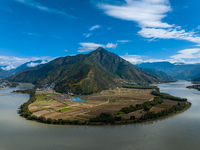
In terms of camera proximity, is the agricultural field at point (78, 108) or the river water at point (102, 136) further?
the agricultural field at point (78, 108)

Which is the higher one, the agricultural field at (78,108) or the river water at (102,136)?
the agricultural field at (78,108)

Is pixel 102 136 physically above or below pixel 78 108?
below

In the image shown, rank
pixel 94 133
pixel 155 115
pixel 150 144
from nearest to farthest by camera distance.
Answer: pixel 150 144, pixel 94 133, pixel 155 115

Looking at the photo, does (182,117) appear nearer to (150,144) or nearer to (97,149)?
(150,144)

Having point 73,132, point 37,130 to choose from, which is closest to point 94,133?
point 73,132

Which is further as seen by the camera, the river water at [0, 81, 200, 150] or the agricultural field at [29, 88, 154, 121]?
the agricultural field at [29, 88, 154, 121]

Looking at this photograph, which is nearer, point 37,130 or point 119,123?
point 37,130

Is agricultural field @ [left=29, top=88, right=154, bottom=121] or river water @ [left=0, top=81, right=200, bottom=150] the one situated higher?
agricultural field @ [left=29, top=88, right=154, bottom=121]

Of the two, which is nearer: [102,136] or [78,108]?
[102,136]
